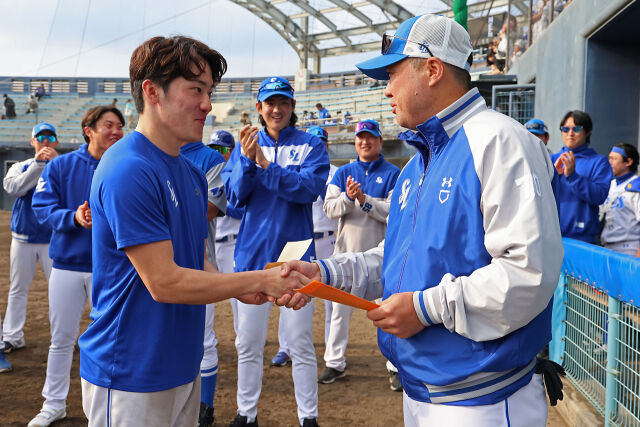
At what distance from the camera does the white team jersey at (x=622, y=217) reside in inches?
223

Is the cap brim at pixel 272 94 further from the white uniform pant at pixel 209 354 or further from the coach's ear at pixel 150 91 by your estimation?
the coach's ear at pixel 150 91

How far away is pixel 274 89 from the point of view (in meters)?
3.99

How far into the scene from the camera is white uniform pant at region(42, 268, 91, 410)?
4117 millimetres

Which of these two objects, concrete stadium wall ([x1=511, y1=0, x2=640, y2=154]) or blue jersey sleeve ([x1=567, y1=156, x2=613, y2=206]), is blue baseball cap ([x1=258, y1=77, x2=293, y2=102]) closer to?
blue jersey sleeve ([x1=567, y1=156, x2=613, y2=206])

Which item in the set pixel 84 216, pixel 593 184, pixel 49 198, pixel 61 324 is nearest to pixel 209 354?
pixel 61 324

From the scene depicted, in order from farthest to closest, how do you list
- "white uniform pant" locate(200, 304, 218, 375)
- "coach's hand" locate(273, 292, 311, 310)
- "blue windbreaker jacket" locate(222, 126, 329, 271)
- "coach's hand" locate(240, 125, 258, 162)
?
Result: 1. "white uniform pant" locate(200, 304, 218, 375)
2. "blue windbreaker jacket" locate(222, 126, 329, 271)
3. "coach's hand" locate(240, 125, 258, 162)
4. "coach's hand" locate(273, 292, 311, 310)

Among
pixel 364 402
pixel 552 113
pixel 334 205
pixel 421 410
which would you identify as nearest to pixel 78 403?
pixel 364 402

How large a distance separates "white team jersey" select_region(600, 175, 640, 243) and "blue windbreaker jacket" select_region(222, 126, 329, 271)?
11.4ft

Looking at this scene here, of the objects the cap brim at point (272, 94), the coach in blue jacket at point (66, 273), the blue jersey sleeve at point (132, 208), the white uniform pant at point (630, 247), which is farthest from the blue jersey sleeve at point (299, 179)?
the white uniform pant at point (630, 247)

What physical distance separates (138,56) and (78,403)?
140 inches

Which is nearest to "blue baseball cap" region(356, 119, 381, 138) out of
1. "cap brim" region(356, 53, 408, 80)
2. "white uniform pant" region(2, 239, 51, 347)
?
"cap brim" region(356, 53, 408, 80)

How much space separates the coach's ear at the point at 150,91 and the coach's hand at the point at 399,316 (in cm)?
119

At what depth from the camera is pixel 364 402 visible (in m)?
4.71

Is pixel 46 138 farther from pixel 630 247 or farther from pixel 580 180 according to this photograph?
pixel 630 247
